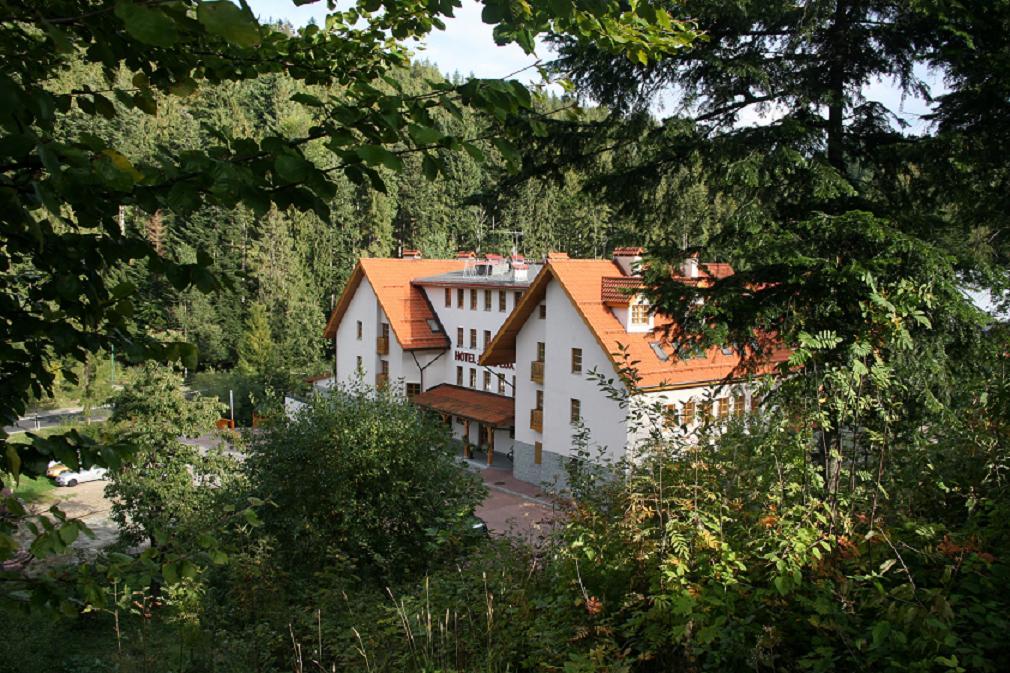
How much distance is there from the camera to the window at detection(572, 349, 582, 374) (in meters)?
24.9

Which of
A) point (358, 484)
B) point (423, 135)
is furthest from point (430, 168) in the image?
point (358, 484)

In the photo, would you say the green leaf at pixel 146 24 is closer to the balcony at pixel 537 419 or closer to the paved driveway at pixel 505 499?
the paved driveway at pixel 505 499

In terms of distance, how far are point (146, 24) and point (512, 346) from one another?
2672 centimetres

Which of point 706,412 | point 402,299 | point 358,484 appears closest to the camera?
point 706,412

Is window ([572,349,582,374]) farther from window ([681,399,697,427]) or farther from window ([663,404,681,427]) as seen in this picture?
window ([663,404,681,427])

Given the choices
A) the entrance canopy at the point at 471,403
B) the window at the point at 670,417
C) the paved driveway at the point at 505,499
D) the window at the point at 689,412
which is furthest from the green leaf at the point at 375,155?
the entrance canopy at the point at 471,403

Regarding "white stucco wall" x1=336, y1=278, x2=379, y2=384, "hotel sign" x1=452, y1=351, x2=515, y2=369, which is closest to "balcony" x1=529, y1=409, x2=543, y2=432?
"hotel sign" x1=452, y1=351, x2=515, y2=369

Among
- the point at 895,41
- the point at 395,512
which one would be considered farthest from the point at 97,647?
the point at 895,41

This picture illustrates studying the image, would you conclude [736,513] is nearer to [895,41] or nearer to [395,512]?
[395,512]

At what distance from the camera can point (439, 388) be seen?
35781 mm

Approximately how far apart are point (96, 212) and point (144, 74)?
89cm

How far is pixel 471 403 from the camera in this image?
1308 inches

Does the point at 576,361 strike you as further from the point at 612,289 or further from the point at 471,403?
the point at 471,403

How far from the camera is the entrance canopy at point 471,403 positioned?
101ft
